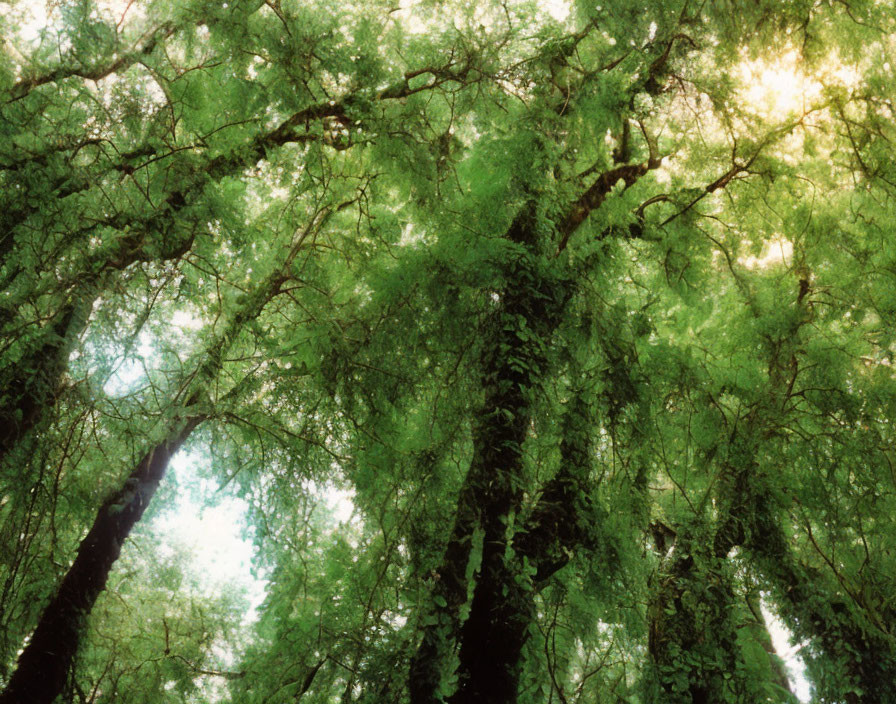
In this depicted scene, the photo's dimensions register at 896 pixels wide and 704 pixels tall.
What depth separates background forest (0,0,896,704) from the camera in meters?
3.72

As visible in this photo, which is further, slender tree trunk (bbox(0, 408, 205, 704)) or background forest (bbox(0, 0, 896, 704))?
slender tree trunk (bbox(0, 408, 205, 704))

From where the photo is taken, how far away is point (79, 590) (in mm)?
5457

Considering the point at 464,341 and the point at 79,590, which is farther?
the point at 79,590

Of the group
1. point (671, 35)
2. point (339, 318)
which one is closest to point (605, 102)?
point (671, 35)

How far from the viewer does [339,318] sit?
4.54 metres

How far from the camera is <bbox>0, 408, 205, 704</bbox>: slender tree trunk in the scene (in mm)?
4973

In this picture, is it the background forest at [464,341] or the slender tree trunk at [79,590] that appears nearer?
the background forest at [464,341]

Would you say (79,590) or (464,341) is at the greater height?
(464,341)

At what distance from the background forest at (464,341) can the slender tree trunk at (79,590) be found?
28 mm

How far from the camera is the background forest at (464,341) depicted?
3719mm

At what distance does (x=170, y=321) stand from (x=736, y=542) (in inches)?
249

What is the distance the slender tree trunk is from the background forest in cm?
3

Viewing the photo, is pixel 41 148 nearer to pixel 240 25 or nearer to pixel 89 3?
pixel 89 3

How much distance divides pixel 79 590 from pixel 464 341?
166 inches
